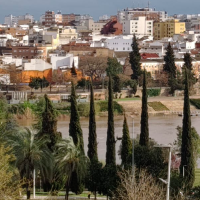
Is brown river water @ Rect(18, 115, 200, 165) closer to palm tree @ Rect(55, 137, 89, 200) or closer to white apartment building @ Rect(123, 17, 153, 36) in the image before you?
palm tree @ Rect(55, 137, 89, 200)

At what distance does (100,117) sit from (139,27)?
47911mm

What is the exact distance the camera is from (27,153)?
16.2m

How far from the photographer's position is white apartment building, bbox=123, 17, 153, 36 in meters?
83.8

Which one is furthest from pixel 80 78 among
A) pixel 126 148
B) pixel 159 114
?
pixel 126 148

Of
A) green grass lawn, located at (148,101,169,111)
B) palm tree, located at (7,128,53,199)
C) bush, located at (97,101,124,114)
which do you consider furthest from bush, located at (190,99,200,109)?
palm tree, located at (7,128,53,199)

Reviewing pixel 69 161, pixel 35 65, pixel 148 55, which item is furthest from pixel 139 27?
pixel 69 161

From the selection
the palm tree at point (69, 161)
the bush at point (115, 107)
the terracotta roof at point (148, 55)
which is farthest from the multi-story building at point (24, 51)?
the palm tree at point (69, 161)

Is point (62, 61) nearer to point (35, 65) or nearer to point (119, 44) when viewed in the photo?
point (35, 65)

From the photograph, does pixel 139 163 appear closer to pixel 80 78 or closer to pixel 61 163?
pixel 61 163

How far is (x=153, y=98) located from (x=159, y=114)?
3.48 meters

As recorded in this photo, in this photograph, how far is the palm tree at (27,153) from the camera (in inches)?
635

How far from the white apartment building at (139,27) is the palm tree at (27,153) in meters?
67.7

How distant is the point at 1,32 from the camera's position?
7600cm

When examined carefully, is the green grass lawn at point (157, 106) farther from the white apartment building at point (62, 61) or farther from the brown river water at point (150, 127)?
the white apartment building at point (62, 61)
